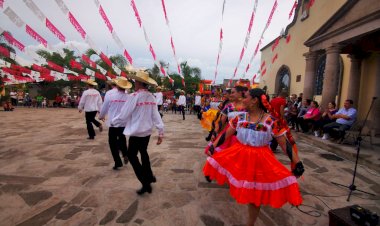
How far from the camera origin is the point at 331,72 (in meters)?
9.39

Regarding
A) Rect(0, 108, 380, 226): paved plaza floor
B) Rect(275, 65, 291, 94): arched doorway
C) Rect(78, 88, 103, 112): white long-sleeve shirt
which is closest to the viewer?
Rect(0, 108, 380, 226): paved plaza floor

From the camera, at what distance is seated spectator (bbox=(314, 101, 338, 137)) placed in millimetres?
8898

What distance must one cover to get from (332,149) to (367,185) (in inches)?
113

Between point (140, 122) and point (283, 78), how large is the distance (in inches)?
717

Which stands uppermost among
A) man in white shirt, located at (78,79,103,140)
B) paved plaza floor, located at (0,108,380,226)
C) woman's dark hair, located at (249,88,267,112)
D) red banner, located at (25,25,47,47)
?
red banner, located at (25,25,47,47)

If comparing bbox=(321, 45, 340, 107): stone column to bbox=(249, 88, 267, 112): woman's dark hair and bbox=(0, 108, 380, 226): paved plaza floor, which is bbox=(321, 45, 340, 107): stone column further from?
bbox=(249, 88, 267, 112): woman's dark hair

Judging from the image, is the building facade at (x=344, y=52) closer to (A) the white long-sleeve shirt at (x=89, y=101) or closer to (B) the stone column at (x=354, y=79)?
(B) the stone column at (x=354, y=79)

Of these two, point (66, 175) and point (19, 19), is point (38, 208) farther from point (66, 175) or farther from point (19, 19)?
point (19, 19)

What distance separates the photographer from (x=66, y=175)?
4555mm

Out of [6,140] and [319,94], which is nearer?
[6,140]

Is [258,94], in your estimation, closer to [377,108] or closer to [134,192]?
[134,192]

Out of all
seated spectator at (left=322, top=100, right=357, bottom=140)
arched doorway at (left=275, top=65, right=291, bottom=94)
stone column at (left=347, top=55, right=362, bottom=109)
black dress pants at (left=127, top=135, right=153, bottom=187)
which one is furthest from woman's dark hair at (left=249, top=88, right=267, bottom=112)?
arched doorway at (left=275, top=65, right=291, bottom=94)

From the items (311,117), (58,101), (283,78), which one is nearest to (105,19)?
(311,117)

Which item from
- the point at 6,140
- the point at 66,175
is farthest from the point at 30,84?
the point at 66,175
